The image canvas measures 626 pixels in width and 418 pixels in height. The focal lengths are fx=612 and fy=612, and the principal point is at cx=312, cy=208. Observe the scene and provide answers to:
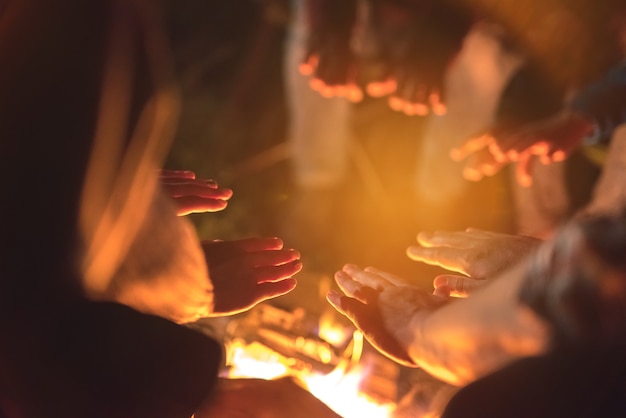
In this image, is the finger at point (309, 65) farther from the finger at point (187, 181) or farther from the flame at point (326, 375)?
the flame at point (326, 375)

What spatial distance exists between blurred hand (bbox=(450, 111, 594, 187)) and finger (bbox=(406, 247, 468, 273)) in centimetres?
19

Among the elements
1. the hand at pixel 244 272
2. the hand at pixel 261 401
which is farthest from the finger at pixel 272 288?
the hand at pixel 261 401

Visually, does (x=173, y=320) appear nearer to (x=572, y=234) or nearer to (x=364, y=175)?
(x=572, y=234)

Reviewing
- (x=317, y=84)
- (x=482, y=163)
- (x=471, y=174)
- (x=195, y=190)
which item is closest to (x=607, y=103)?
(x=482, y=163)

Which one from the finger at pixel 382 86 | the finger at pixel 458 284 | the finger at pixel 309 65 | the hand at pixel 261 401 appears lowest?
the hand at pixel 261 401

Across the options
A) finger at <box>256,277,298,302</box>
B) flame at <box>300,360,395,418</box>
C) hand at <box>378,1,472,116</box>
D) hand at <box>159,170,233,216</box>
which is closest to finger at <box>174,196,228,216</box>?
hand at <box>159,170,233,216</box>

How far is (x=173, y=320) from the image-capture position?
22.8 inches

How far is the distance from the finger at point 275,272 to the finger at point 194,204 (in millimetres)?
98

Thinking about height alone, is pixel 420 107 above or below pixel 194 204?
above

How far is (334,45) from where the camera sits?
87 centimetres

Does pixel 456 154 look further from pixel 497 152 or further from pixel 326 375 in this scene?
pixel 326 375

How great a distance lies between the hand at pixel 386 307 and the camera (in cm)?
59

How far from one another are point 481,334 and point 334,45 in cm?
53

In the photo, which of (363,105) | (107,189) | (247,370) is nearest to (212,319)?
(247,370)
